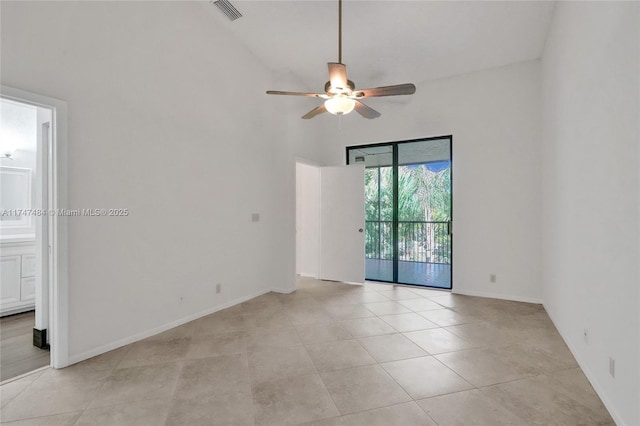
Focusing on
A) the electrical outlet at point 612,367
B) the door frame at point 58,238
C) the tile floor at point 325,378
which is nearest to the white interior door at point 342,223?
the tile floor at point 325,378

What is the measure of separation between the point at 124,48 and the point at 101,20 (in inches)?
9.5

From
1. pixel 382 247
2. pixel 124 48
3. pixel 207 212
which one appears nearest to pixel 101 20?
pixel 124 48

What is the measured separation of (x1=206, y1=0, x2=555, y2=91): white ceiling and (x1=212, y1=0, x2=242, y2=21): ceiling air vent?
7cm

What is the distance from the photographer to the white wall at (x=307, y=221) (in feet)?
18.8

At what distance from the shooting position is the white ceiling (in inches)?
126

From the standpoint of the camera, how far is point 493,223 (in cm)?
444

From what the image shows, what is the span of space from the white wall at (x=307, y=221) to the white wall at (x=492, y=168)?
2020 millimetres

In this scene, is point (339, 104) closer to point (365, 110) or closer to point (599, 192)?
point (365, 110)

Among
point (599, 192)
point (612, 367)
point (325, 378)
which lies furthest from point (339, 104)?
point (612, 367)

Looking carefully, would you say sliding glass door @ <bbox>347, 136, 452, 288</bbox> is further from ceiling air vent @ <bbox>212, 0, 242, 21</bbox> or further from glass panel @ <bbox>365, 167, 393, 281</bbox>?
ceiling air vent @ <bbox>212, 0, 242, 21</bbox>

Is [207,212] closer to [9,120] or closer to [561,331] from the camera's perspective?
[9,120]

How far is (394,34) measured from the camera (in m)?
3.67

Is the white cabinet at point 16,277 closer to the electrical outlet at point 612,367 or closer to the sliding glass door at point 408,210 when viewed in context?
the sliding glass door at point 408,210

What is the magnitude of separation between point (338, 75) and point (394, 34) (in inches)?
64.1
